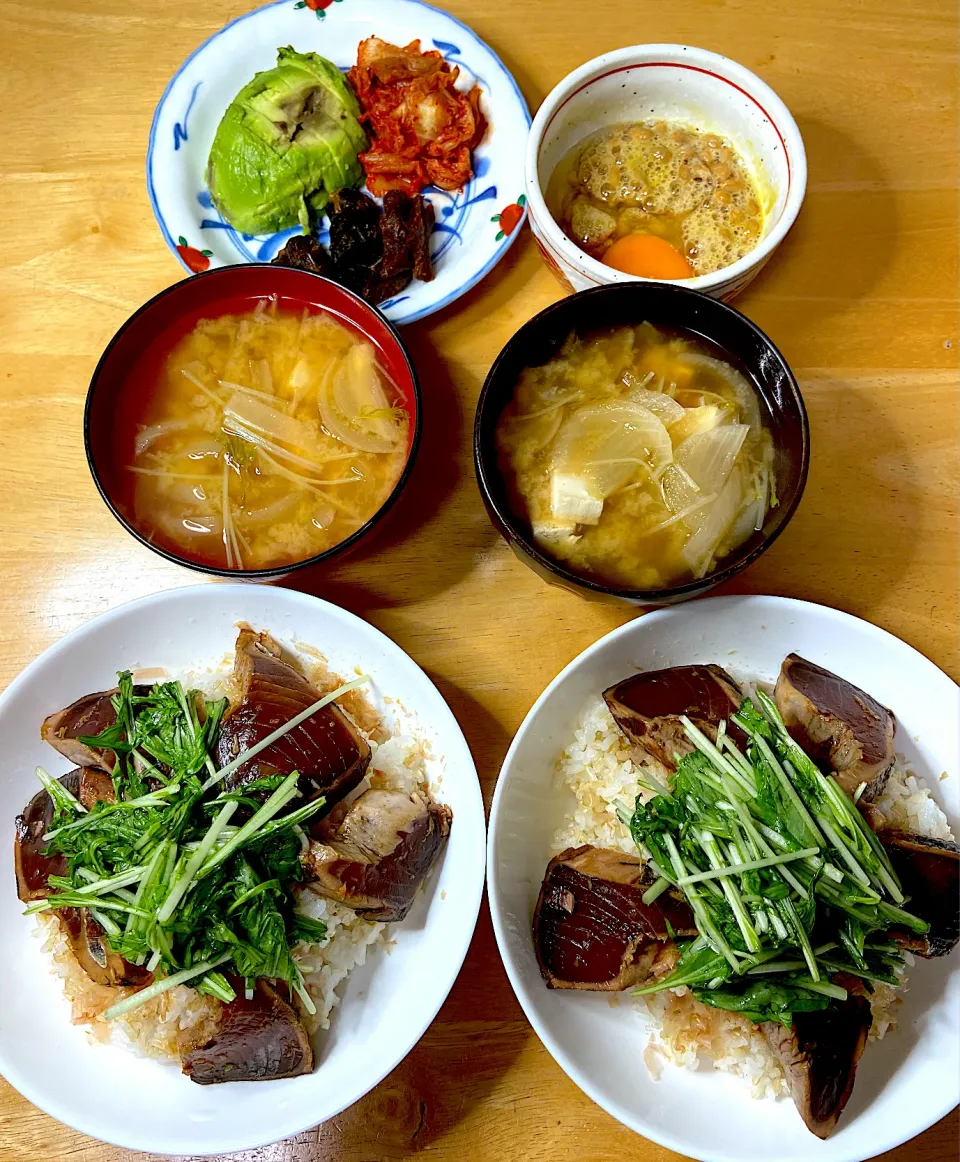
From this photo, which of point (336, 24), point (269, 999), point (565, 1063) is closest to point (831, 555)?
point (565, 1063)

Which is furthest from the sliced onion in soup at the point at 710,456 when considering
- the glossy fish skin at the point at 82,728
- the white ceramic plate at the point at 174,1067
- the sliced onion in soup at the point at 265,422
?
the glossy fish skin at the point at 82,728

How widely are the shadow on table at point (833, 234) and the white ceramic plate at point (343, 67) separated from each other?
27.5 inches

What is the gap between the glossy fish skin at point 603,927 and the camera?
1.77 meters

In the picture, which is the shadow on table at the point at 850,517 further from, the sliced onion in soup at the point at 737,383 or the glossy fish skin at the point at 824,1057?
the glossy fish skin at the point at 824,1057

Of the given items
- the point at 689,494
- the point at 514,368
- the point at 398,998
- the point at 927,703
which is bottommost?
the point at 398,998

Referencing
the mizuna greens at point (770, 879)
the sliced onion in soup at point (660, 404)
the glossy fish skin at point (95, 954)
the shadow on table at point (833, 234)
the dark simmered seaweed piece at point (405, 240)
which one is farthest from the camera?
the shadow on table at point (833, 234)

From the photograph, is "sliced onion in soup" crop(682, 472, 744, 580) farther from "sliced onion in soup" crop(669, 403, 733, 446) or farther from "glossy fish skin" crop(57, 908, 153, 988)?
"glossy fish skin" crop(57, 908, 153, 988)

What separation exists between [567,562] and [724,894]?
726mm

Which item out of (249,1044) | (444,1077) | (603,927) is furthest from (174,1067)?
(603,927)

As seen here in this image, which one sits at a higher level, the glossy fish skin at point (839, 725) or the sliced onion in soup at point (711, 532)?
the sliced onion in soup at point (711, 532)

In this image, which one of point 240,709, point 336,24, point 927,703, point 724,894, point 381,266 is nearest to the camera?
point 724,894

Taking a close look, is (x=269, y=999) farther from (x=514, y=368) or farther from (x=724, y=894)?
(x=514, y=368)

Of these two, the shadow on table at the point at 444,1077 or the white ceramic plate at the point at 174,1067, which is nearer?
the white ceramic plate at the point at 174,1067

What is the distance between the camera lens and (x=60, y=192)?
2408mm
